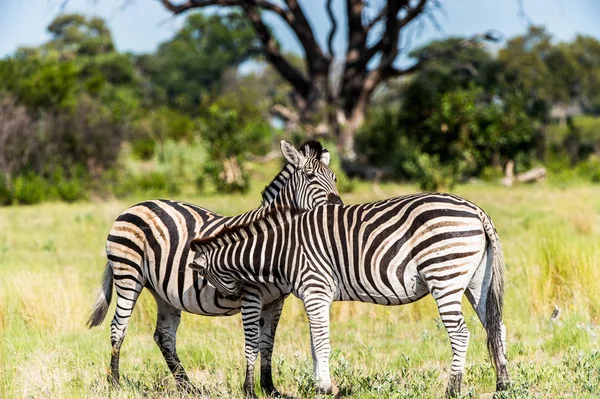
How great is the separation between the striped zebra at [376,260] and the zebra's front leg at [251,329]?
46 mm

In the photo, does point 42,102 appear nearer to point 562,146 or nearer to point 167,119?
Result: point 167,119

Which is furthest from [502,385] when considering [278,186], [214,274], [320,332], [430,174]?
[430,174]

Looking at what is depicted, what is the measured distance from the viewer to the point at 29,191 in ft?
61.9

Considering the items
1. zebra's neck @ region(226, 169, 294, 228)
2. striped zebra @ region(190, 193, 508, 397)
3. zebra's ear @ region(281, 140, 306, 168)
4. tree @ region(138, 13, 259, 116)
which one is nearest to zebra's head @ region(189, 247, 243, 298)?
striped zebra @ region(190, 193, 508, 397)

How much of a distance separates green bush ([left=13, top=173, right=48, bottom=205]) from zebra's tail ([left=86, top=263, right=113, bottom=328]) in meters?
13.6

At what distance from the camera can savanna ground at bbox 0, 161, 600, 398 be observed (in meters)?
5.65

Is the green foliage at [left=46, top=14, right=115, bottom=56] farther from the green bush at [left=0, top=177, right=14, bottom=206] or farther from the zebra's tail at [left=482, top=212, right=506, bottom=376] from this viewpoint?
the zebra's tail at [left=482, top=212, right=506, bottom=376]

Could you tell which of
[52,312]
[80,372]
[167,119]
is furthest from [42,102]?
[80,372]

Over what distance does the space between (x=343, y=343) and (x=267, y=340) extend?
1.80 m

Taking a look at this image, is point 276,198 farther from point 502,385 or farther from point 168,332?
point 502,385

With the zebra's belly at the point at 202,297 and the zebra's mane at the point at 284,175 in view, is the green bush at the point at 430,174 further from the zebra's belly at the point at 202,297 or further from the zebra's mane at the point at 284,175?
the zebra's belly at the point at 202,297

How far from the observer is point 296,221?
5402 mm

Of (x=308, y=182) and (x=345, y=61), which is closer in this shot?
(x=308, y=182)

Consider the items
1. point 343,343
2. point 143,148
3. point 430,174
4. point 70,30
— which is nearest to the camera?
point 343,343
